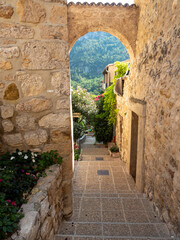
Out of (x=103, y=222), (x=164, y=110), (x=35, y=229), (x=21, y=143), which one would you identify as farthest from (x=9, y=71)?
(x=103, y=222)

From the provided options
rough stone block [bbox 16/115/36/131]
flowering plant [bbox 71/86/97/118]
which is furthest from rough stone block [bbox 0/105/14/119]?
flowering plant [bbox 71/86/97/118]

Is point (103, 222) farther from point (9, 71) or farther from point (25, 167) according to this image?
point (9, 71)

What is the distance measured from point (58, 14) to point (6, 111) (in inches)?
53.7

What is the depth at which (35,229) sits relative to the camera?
58.9 inches

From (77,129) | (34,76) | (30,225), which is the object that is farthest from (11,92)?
(77,129)

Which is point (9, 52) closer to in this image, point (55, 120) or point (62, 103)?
point (62, 103)

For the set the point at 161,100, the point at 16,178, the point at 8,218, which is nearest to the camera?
the point at 8,218

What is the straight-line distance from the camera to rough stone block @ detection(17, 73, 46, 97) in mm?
2235

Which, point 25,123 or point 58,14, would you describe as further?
point 25,123

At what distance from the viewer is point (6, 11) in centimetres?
207

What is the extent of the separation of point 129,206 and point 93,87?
2961cm

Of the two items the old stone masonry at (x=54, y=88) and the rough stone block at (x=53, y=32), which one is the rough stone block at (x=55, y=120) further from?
the rough stone block at (x=53, y=32)

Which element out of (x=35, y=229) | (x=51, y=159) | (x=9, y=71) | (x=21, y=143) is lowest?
(x=35, y=229)

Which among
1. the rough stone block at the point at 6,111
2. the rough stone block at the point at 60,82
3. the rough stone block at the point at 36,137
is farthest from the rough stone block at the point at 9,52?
the rough stone block at the point at 36,137
